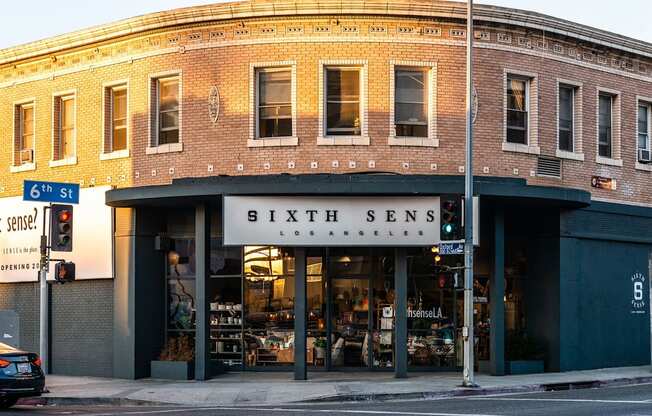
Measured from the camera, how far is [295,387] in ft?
78.7

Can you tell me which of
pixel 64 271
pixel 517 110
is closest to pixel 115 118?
pixel 64 271

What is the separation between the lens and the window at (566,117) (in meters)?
28.9

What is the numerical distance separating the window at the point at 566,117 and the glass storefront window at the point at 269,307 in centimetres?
784

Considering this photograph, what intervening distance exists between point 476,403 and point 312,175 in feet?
24.5

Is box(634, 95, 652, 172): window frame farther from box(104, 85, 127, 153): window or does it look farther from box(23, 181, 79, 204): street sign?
box(23, 181, 79, 204): street sign

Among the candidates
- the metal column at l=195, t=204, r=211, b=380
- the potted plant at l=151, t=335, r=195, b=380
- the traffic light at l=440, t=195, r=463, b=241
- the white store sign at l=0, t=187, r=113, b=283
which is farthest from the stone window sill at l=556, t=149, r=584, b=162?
the white store sign at l=0, t=187, r=113, b=283

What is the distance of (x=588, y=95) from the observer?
96.1ft

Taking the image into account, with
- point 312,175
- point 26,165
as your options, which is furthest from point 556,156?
point 26,165

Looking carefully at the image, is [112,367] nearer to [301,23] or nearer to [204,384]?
[204,384]

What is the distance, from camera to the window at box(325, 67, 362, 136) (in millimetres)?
26734

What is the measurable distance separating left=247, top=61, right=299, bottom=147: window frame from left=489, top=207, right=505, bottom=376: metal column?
18.1 feet

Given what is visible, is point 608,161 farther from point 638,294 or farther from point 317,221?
point 317,221

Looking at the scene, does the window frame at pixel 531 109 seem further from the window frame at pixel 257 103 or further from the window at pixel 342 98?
the window frame at pixel 257 103

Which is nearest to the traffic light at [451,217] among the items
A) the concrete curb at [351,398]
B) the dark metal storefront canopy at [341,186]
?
the dark metal storefront canopy at [341,186]
